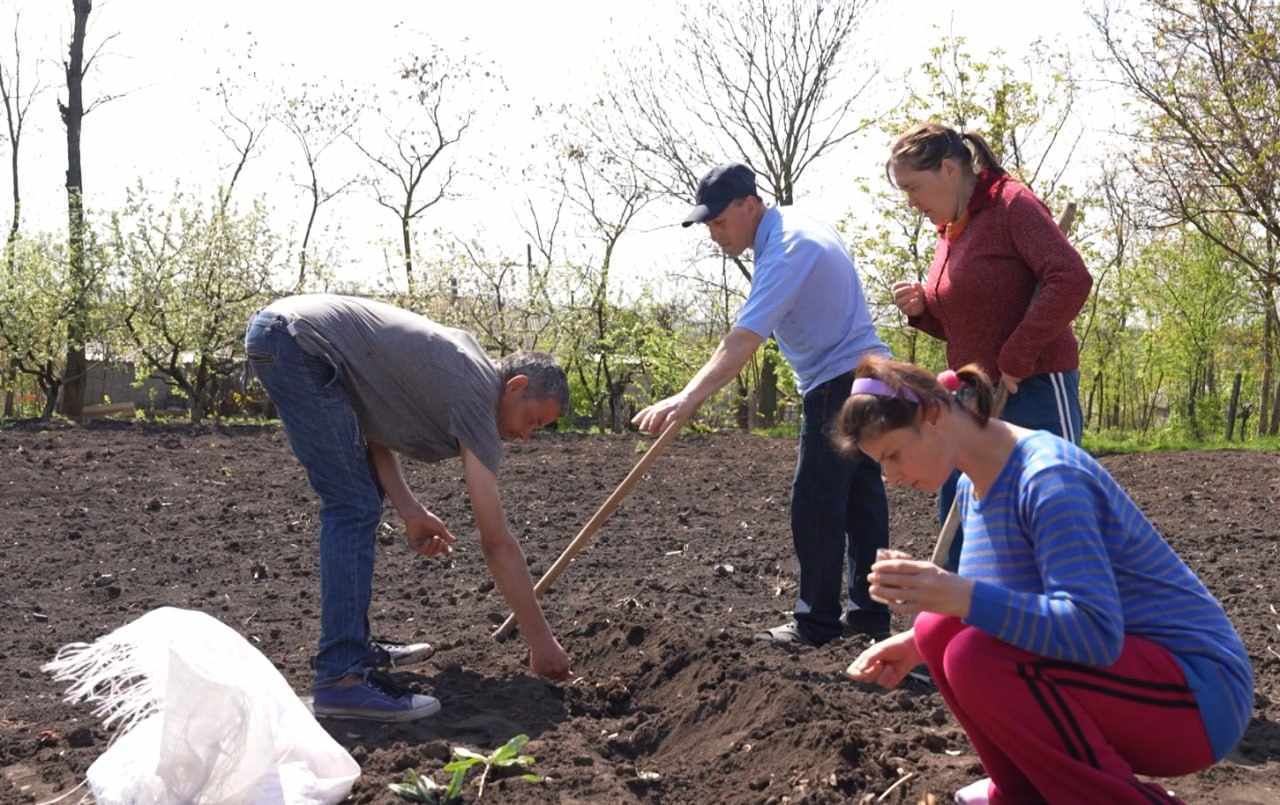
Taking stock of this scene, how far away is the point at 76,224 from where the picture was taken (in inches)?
683

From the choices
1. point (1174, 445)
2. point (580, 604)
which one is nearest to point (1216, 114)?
point (1174, 445)

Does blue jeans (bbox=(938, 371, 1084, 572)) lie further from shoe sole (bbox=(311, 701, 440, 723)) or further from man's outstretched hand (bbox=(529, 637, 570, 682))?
shoe sole (bbox=(311, 701, 440, 723))

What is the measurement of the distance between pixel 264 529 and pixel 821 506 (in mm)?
4361

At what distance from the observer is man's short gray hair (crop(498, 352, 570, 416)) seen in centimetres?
371

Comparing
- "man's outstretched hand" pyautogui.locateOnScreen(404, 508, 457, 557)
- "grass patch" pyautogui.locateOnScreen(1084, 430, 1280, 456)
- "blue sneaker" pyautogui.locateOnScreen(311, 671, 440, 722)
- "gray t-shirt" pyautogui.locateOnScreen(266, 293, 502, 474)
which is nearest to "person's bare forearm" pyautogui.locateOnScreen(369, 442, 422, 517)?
"man's outstretched hand" pyautogui.locateOnScreen(404, 508, 457, 557)

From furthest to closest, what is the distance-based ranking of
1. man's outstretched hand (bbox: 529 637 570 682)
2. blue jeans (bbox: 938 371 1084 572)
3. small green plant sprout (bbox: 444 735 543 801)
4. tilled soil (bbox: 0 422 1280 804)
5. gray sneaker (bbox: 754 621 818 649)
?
gray sneaker (bbox: 754 621 818 649) < blue jeans (bbox: 938 371 1084 572) < man's outstretched hand (bbox: 529 637 570 682) < tilled soil (bbox: 0 422 1280 804) < small green plant sprout (bbox: 444 735 543 801)

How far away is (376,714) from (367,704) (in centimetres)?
4

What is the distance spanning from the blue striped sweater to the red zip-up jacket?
1477 mm

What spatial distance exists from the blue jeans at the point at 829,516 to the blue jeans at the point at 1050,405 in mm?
668

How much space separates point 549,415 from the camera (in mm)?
3723

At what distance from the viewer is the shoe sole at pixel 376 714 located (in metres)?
3.69

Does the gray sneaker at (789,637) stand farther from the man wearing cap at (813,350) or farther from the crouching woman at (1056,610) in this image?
the crouching woman at (1056,610)

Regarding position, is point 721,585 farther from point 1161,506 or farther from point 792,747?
point 1161,506

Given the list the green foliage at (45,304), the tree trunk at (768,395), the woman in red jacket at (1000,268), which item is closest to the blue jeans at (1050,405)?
the woman in red jacket at (1000,268)
